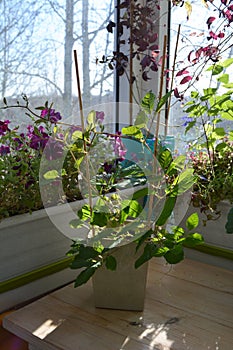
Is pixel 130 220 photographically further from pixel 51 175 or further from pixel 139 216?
pixel 51 175

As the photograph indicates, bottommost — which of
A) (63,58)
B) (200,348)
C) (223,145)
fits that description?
(200,348)

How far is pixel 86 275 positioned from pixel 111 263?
0.19 ft

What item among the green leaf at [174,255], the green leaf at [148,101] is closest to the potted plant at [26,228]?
the green leaf at [148,101]

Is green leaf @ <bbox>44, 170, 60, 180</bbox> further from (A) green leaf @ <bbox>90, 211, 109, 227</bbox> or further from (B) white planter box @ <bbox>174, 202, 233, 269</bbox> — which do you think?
(B) white planter box @ <bbox>174, 202, 233, 269</bbox>

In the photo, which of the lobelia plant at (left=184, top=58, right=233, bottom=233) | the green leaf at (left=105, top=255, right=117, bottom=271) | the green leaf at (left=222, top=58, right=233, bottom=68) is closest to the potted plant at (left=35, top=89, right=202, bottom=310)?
the green leaf at (left=105, top=255, right=117, bottom=271)

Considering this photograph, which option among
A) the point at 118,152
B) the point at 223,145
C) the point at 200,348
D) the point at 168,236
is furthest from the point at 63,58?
the point at 200,348

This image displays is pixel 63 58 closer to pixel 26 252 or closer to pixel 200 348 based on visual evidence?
pixel 26 252

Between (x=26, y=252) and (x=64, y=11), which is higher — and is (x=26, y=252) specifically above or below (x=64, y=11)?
below

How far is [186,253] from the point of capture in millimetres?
1347

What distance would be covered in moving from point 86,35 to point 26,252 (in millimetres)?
732

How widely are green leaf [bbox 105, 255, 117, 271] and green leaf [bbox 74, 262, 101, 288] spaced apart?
0.06ft

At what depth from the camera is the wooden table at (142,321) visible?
0.88 m

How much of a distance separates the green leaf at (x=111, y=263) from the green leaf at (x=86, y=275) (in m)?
0.02

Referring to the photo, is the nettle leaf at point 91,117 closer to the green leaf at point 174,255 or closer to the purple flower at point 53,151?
the purple flower at point 53,151
